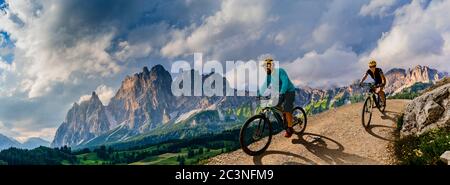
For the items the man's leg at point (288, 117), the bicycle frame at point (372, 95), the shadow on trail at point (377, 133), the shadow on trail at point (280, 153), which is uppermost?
the bicycle frame at point (372, 95)

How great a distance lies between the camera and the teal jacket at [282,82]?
588 inches

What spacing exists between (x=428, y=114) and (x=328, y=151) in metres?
4.96

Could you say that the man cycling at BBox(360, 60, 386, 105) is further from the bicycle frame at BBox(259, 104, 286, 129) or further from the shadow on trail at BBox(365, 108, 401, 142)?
the bicycle frame at BBox(259, 104, 286, 129)

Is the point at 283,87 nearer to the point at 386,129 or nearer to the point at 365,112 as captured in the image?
the point at 365,112

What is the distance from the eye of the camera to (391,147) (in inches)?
645

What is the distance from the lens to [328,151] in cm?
1600

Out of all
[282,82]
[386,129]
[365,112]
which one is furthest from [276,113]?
[386,129]

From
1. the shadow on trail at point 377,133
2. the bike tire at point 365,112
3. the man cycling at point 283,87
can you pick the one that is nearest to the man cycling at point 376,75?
the bike tire at point 365,112

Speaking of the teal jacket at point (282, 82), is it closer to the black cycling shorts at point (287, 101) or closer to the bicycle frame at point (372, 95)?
the black cycling shorts at point (287, 101)

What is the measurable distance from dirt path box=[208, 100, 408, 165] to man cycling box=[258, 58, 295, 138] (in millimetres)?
1537

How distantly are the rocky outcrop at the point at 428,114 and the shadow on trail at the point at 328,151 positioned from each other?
3.63m
